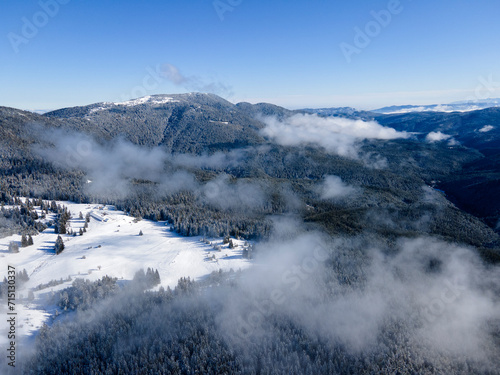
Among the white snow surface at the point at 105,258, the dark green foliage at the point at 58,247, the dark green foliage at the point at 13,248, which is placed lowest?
the white snow surface at the point at 105,258

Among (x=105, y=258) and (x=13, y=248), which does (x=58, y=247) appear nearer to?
(x=13, y=248)

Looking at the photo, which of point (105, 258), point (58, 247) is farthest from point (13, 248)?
point (105, 258)

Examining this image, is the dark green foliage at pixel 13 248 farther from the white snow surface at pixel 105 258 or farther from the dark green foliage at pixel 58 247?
the dark green foliage at pixel 58 247

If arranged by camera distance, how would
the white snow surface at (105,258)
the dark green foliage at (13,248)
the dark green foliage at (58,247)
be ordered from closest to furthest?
the white snow surface at (105,258)
the dark green foliage at (13,248)
the dark green foliage at (58,247)

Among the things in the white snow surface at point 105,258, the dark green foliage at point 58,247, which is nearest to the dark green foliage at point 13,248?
the white snow surface at point 105,258

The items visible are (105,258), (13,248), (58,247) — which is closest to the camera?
(105,258)

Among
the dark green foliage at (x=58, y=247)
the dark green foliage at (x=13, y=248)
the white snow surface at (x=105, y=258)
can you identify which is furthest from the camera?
the dark green foliage at (x=58, y=247)

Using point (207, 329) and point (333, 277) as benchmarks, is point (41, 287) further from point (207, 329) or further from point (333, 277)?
point (333, 277)

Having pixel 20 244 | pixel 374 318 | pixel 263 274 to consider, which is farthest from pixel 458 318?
pixel 20 244
